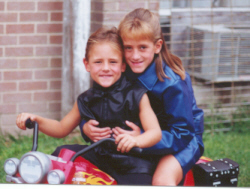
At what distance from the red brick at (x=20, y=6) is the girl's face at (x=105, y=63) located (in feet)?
6.29

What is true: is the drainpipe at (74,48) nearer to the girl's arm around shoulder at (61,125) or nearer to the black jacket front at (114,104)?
the girl's arm around shoulder at (61,125)

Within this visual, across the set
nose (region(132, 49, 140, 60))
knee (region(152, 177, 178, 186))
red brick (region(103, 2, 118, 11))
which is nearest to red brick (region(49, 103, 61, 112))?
red brick (region(103, 2, 118, 11))

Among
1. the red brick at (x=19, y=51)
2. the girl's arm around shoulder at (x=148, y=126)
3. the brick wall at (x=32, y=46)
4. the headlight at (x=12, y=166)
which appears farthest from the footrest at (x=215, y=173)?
the red brick at (x=19, y=51)

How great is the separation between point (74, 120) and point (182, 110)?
60 cm

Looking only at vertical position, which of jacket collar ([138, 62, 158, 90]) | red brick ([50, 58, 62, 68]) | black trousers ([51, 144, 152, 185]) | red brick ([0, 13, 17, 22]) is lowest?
black trousers ([51, 144, 152, 185])

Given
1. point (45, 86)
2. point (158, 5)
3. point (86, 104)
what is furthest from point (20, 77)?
point (86, 104)

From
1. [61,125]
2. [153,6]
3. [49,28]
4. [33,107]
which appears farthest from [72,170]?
[153,6]

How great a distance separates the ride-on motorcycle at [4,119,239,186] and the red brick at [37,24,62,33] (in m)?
1.94

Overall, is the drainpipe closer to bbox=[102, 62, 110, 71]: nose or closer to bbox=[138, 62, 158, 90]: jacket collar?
bbox=[138, 62, 158, 90]: jacket collar

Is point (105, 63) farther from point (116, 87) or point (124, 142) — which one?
point (124, 142)

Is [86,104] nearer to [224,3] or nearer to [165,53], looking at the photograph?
[165,53]

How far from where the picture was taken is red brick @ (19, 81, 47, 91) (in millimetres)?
3713

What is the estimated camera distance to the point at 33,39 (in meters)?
3.69

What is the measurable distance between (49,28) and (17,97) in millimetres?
734
